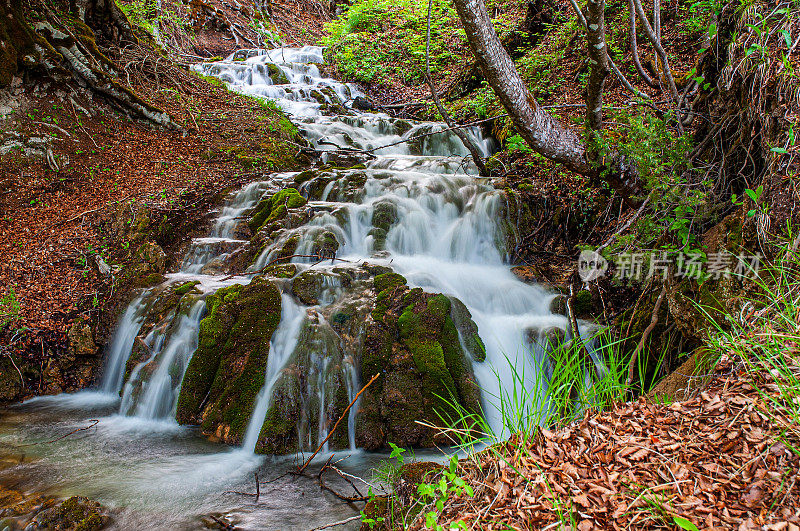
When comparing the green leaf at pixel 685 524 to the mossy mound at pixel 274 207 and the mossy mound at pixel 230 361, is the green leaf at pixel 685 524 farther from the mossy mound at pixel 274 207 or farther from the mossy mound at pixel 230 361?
→ the mossy mound at pixel 274 207

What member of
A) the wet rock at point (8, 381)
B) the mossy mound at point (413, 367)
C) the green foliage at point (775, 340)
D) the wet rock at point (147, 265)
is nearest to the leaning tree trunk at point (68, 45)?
the wet rock at point (147, 265)

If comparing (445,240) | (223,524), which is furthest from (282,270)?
(223,524)

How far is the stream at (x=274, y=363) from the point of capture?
3670 millimetres

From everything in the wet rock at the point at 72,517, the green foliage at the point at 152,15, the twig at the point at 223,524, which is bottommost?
the twig at the point at 223,524

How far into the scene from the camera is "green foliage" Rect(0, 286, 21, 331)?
5613 mm

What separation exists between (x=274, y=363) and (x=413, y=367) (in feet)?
5.44

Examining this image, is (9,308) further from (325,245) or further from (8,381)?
(325,245)

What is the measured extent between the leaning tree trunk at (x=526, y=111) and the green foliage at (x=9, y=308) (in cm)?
686

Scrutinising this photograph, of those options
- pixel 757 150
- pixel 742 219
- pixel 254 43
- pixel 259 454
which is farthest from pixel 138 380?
pixel 254 43

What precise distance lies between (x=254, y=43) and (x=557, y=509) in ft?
76.3

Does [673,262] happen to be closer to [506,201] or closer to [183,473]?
[506,201]

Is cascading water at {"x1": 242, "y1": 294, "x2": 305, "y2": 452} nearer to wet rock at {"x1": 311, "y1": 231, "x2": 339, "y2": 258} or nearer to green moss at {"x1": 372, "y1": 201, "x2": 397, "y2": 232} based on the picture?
wet rock at {"x1": 311, "y1": 231, "x2": 339, "y2": 258}

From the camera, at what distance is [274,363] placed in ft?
16.0

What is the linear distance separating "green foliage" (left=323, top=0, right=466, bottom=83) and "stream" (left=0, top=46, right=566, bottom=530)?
28.4 ft
